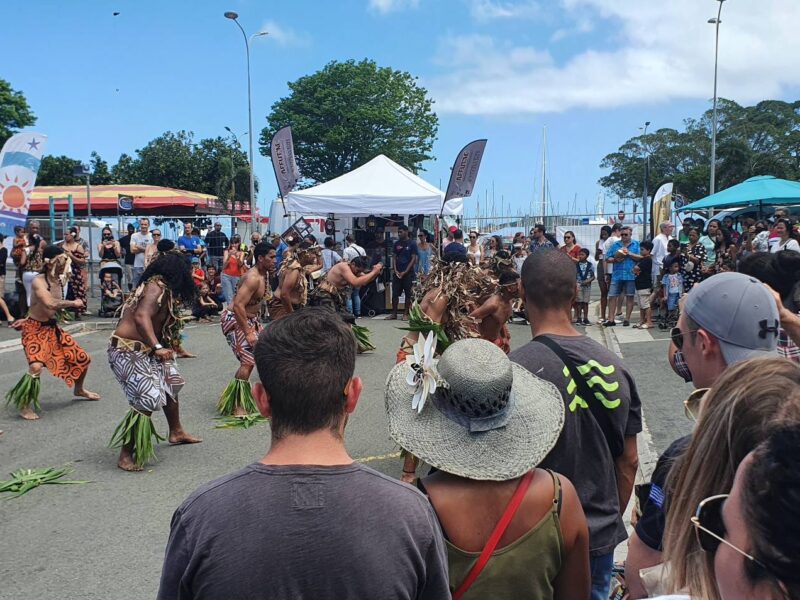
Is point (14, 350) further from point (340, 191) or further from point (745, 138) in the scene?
point (745, 138)

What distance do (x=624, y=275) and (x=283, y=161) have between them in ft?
30.0

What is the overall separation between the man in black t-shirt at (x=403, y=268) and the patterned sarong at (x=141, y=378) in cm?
1017

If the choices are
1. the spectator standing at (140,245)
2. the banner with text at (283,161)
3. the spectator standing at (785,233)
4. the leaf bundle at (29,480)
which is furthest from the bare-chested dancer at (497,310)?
the banner with text at (283,161)

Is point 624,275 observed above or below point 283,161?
below

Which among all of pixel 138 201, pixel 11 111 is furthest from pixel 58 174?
pixel 138 201

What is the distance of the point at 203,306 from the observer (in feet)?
51.9

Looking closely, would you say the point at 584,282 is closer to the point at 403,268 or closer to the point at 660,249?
the point at 660,249

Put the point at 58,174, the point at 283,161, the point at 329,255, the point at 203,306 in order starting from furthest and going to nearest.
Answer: the point at 58,174 → the point at 283,161 → the point at 329,255 → the point at 203,306

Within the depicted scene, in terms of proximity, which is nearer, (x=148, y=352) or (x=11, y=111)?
(x=148, y=352)

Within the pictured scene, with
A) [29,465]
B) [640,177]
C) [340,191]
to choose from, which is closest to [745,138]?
[640,177]

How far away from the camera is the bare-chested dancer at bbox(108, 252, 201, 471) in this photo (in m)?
6.18

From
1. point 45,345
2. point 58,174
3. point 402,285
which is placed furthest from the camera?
point 58,174

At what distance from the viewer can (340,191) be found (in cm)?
1719

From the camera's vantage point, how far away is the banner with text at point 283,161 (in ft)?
60.2
